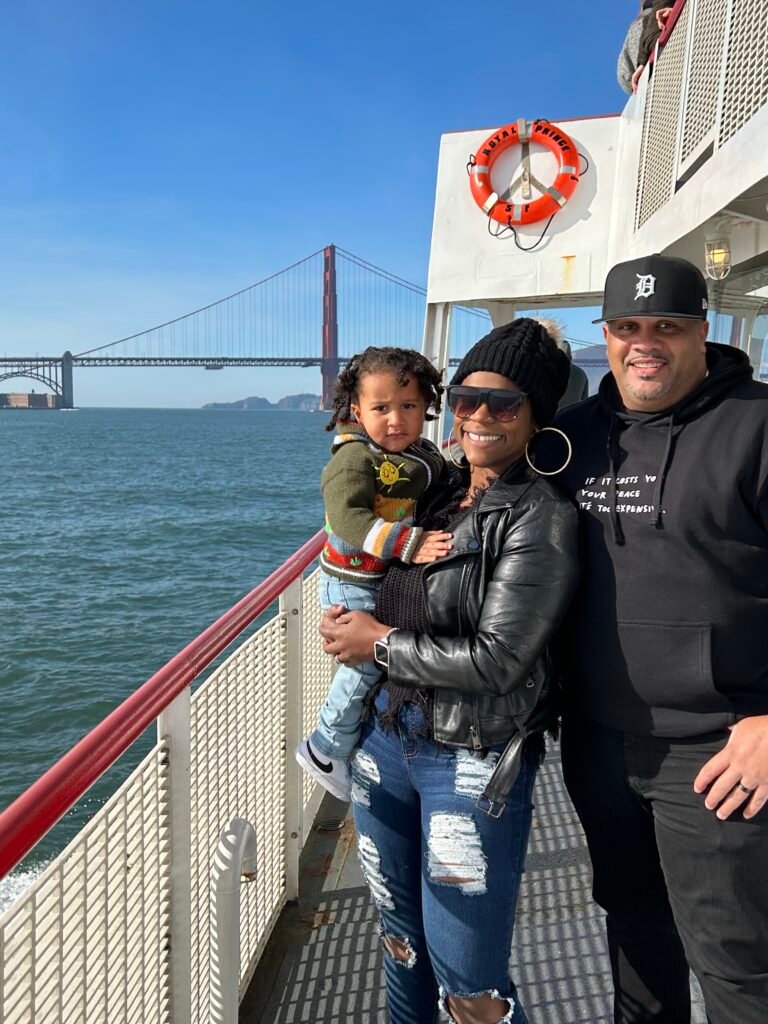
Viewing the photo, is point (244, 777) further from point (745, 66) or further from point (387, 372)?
point (745, 66)

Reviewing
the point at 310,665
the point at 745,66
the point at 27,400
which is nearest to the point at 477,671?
the point at 310,665

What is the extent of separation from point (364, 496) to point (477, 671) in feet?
1.49

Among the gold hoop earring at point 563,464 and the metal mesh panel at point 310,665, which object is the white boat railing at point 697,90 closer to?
the gold hoop earring at point 563,464

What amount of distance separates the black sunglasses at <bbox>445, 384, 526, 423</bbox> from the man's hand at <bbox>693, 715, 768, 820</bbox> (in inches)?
22.5

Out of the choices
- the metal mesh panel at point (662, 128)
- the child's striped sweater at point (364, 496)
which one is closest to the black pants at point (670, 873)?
the child's striped sweater at point (364, 496)

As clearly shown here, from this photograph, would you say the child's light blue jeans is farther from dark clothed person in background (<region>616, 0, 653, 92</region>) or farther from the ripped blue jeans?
dark clothed person in background (<region>616, 0, 653, 92</region>)

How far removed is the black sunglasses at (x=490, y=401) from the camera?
130cm

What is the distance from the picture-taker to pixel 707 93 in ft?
9.37

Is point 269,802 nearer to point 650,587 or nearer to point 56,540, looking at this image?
point 650,587

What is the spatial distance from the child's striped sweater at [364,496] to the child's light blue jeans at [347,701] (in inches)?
1.1

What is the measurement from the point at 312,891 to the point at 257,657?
78 centimetres

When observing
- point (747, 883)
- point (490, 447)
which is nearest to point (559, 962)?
point (747, 883)

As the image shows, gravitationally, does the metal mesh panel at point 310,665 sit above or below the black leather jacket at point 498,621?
below

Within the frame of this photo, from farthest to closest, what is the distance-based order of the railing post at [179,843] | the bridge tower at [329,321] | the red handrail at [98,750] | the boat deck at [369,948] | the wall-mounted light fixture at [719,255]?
the bridge tower at [329,321] < the wall-mounted light fixture at [719,255] < the boat deck at [369,948] < the railing post at [179,843] < the red handrail at [98,750]
